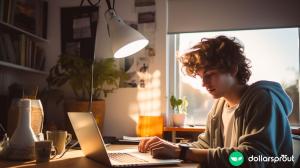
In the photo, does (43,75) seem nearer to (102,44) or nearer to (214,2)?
(102,44)

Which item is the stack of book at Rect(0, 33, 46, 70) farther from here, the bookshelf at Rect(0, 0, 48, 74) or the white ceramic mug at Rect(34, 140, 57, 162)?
the white ceramic mug at Rect(34, 140, 57, 162)

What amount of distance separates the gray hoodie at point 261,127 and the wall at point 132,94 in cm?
115

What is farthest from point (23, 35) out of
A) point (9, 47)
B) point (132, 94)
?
point (132, 94)

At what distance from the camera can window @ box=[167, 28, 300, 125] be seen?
2.23 meters

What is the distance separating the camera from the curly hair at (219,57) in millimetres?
1318

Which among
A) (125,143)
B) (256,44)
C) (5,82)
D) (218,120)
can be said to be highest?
(256,44)

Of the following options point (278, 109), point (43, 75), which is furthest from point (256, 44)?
point (43, 75)

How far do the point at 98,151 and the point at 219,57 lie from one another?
0.67m

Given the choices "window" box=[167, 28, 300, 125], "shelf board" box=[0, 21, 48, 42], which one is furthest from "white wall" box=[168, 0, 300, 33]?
"shelf board" box=[0, 21, 48, 42]

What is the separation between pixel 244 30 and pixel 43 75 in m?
1.74

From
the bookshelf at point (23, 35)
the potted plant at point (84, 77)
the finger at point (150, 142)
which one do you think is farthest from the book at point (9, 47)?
the finger at point (150, 142)

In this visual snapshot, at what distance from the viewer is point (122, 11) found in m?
2.47

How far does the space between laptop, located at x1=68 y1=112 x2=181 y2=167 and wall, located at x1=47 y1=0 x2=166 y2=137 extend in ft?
3.84

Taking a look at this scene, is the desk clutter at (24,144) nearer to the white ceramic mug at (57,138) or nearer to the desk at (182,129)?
the white ceramic mug at (57,138)
